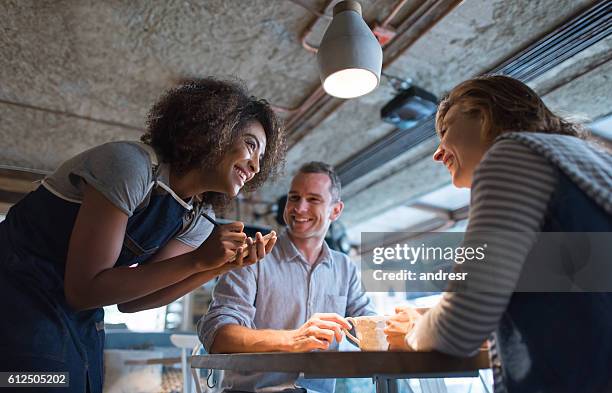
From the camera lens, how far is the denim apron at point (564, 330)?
Answer: 2.46 feet

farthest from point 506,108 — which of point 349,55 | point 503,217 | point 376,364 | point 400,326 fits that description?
point 349,55

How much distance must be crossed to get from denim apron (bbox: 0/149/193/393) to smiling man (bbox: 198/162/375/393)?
0.38 m

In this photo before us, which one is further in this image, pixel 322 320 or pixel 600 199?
pixel 322 320

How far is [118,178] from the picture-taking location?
1.11 meters

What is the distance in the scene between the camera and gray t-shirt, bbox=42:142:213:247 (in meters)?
1.09

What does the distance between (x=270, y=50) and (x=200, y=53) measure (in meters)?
0.43

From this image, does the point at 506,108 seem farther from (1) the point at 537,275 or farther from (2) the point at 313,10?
(2) the point at 313,10

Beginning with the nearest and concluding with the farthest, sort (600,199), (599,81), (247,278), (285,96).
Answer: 1. (600,199)
2. (247,278)
3. (599,81)
4. (285,96)

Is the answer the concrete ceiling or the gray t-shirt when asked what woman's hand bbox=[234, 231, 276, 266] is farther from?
the concrete ceiling

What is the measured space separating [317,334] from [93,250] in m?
0.54

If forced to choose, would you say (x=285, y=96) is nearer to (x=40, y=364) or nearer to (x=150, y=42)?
(x=150, y=42)

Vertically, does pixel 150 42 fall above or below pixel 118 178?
above

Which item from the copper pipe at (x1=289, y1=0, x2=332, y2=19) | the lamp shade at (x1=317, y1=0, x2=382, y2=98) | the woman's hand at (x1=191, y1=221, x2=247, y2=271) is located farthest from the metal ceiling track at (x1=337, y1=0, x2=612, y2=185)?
the woman's hand at (x1=191, y1=221, x2=247, y2=271)

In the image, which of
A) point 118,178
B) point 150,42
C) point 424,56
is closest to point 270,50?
point 150,42
